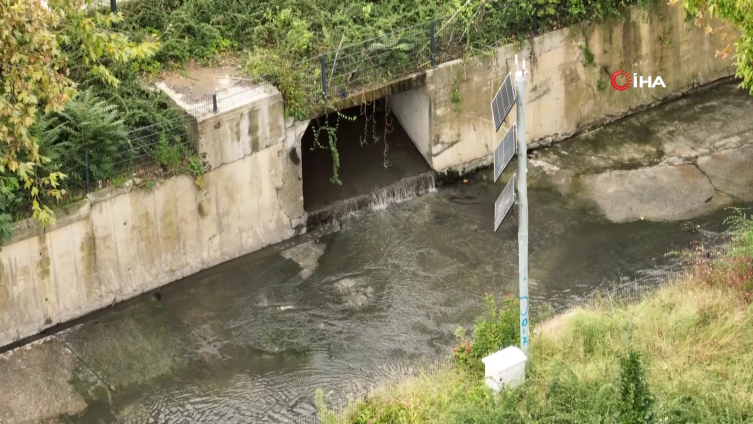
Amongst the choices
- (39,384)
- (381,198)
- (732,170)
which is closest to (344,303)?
(381,198)

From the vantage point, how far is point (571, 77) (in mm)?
25703

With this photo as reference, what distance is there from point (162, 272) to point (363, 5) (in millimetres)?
6624

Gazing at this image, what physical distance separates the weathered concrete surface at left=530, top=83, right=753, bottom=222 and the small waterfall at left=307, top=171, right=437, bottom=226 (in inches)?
86.1

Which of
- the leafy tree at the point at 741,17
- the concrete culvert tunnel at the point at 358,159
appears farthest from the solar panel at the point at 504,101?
the concrete culvert tunnel at the point at 358,159

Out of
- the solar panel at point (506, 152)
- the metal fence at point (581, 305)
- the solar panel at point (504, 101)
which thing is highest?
the solar panel at point (504, 101)

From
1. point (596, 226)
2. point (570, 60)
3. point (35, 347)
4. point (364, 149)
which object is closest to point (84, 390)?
point (35, 347)

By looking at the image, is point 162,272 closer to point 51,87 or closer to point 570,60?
point 51,87

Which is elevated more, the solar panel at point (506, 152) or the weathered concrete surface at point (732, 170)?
the solar panel at point (506, 152)

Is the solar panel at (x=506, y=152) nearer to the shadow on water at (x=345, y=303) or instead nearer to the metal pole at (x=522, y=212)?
the metal pole at (x=522, y=212)

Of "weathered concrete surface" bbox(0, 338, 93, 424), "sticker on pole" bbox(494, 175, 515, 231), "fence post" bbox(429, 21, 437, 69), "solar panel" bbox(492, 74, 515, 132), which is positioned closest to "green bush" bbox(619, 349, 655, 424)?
"sticker on pole" bbox(494, 175, 515, 231)

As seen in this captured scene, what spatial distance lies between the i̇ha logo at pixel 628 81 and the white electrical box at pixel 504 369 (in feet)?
36.4

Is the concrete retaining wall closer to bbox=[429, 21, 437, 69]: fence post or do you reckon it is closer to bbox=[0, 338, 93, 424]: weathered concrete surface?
bbox=[429, 21, 437, 69]: fence post

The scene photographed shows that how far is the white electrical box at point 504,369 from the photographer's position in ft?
53.7

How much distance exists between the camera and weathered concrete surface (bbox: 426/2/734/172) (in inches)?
963
